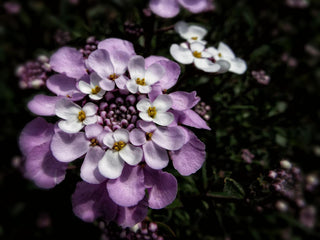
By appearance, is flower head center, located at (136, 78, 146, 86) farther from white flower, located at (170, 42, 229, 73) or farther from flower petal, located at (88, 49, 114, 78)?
white flower, located at (170, 42, 229, 73)

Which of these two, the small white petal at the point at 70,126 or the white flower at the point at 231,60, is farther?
the white flower at the point at 231,60

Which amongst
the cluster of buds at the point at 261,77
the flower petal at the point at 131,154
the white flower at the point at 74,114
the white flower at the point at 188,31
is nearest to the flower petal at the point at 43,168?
the white flower at the point at 74,114

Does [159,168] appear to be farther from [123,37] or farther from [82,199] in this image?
[123,37]

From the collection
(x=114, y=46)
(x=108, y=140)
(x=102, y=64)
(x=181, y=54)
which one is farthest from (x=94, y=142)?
(x=181, y=54)

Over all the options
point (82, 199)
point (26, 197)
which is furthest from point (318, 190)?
point (26, 197)

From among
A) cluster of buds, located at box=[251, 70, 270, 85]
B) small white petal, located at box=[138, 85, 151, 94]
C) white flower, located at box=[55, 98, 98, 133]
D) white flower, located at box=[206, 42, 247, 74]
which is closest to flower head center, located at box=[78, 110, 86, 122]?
white flower, located at box=[55, 98, 98, 133]

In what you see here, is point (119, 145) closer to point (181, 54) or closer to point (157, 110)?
point (157, 110)

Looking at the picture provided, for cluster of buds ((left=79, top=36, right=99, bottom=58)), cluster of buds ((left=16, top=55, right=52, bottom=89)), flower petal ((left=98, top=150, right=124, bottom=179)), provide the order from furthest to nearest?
cluster of buds ((left=16, top=55, right=52, bottom=89))
cluster of buds ((left=79, top=36, right=99, bottom=58))
flower petal ((left=98, top=150, right=124, bottom=179))

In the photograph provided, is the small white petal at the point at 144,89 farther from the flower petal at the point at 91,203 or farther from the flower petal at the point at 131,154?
the flower petal at the point at 91,203
